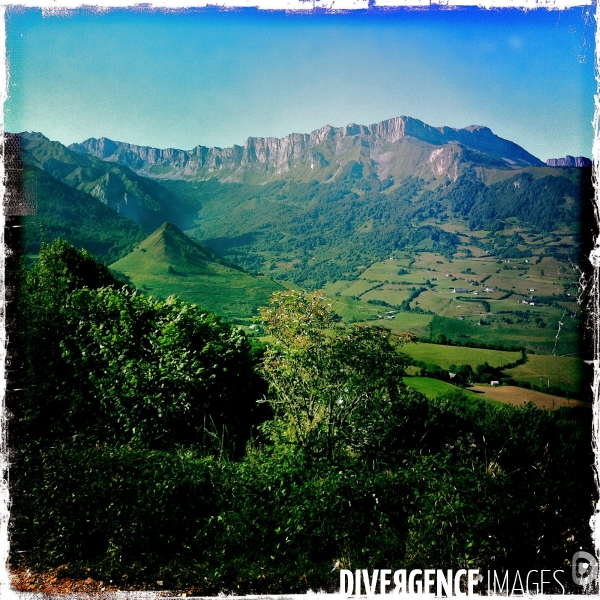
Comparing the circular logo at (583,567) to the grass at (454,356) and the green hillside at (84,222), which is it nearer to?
the grass at (454,356)

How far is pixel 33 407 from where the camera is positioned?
27.5 ft

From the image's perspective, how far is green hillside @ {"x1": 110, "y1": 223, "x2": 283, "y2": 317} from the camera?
57.0 m

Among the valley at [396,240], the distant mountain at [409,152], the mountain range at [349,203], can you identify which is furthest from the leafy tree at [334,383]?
the distant mountain at [409,152]

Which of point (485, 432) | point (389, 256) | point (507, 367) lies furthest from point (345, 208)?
point (485, 432)

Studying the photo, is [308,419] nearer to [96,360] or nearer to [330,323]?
[330,323]

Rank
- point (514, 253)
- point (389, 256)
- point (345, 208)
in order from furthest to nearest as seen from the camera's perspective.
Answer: point (345, 208) → point (389, 256) → point (514, 253)

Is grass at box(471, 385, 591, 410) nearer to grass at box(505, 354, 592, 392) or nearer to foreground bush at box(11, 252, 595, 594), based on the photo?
grass at box(505, 354, 592, 392)

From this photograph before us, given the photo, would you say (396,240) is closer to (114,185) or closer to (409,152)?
(409,152)

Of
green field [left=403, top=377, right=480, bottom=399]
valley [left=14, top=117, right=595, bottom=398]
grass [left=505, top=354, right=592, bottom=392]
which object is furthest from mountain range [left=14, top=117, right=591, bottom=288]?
green field [left=403, top=377, right=480, bottom=399]

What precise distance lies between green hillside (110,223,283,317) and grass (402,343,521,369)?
27.7 metres

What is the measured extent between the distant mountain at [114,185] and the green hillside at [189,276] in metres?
34.2

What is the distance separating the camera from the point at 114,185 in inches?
4609

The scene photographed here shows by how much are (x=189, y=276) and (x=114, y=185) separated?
63.3 metres

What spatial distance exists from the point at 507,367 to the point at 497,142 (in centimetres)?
11064
